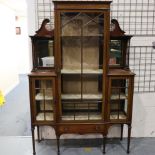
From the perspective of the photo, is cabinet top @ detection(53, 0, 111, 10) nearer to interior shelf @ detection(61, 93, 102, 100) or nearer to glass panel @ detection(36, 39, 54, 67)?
glass panel @ detection(36, 39, 54, 67)

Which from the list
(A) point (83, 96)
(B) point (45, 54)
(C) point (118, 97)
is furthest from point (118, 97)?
(B) point (45, 54)

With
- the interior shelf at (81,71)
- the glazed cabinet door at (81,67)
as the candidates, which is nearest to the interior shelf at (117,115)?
the glazed cabinet door at (81,67)

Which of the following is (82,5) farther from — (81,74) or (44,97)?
(44,97)

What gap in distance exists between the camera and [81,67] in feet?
7.50

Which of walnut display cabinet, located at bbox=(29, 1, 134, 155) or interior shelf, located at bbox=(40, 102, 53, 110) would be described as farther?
interior shelf, located at bbox=(40, 102, 53, 110)

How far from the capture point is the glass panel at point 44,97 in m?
2.28

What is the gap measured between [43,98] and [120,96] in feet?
2.98

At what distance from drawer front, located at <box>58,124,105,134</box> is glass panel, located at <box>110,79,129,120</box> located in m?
0.22

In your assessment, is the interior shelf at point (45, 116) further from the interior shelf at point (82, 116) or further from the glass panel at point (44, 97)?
the interior shelf at point (82, 116)

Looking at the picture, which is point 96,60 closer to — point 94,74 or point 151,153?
point 94,74

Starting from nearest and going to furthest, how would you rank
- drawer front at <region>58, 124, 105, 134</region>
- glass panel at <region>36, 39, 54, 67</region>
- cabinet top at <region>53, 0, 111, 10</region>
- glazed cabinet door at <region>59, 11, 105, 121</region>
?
cabinet top at <region>53, 0, 111, 10</region>, glazed cabinet door at <region>59, 11, 105, 121</region>, drawer front at <region>58, 124, 105, 134</region>, glass panel at <region>36, 39, 54, 67</region>

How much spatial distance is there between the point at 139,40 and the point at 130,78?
671 mm

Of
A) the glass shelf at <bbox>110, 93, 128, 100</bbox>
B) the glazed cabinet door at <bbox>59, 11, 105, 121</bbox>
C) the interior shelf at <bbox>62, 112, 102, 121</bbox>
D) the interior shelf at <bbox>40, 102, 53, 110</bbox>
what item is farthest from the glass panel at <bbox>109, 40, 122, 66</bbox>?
the interior shelf at <bbox>40, 102, 53, 110</bbox>

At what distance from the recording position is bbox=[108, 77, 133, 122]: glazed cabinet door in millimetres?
2234
